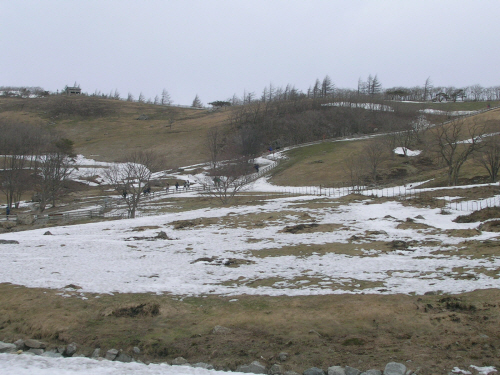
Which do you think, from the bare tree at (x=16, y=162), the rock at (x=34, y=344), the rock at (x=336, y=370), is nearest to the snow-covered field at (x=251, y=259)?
the rock at (x=34, y=344)

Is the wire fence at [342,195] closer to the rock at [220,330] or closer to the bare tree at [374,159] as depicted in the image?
the bare tree at [374,159]

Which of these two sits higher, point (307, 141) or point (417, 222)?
point (307, 141)

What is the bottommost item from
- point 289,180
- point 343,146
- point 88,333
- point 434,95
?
point 88,333

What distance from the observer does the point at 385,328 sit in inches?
305

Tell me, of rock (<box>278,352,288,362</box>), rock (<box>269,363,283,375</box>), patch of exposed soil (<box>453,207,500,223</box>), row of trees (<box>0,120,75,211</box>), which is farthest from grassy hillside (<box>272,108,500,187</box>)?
rock (<box>269,363,283,375</box>)

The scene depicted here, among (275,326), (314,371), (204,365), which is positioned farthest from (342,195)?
(204,365)

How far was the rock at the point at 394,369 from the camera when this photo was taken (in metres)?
5.81

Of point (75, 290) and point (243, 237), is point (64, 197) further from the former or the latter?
point (75, 290)

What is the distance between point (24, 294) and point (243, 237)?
1146cm

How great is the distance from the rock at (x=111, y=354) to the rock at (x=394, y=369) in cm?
487

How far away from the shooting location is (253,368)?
6336 millimetres

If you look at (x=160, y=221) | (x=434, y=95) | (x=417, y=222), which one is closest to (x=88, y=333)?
(x=417, y=222)

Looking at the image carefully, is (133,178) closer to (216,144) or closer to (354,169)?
(354,169)

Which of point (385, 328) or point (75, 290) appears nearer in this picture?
point (385, 328)
